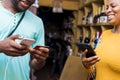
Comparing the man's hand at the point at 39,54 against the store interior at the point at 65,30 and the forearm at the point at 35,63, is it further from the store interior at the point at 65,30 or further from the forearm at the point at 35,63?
the store interior at the point at 65,30

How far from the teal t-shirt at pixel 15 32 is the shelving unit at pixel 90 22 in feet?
5.44

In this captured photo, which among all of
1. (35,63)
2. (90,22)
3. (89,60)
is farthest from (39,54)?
(90,22)

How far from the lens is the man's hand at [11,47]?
1.44 meters

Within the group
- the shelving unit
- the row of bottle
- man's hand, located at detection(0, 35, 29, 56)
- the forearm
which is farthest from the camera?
the shelving unit

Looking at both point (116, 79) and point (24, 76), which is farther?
point (116, 79)

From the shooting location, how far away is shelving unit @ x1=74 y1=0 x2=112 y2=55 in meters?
3.61

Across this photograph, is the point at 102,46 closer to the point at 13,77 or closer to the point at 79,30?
the point at 13,77

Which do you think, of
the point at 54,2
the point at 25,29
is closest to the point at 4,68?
the point at 25,29

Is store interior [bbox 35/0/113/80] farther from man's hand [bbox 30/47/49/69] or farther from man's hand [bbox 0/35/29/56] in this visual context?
man's hand [bbox 0/35/29/56]

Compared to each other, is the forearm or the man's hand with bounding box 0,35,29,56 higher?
the man's hand with bounding box 0,35,29,56

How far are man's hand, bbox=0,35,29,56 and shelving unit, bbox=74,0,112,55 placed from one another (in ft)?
6.17

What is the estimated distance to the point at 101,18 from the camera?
348 centimetres

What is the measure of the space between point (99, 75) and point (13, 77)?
63 centimetres

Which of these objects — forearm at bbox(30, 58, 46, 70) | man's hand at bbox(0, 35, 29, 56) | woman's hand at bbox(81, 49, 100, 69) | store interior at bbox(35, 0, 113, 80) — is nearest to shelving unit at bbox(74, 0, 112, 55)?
store interior at bbox(35, 0, 113, 80)
